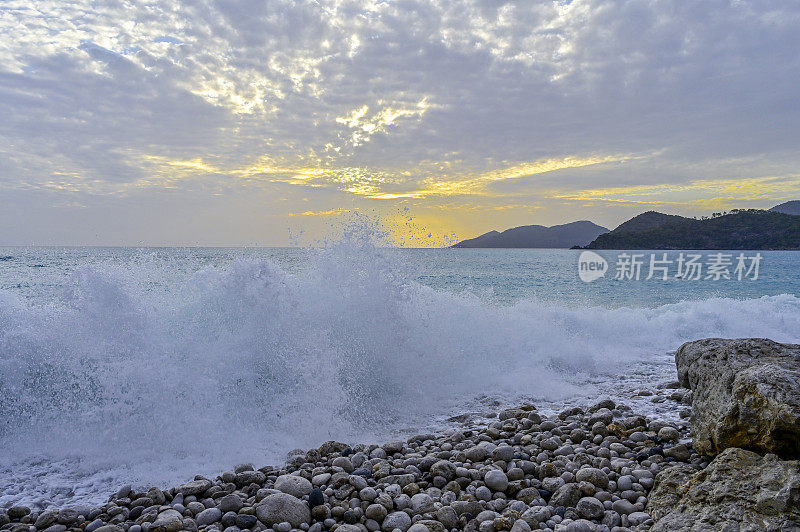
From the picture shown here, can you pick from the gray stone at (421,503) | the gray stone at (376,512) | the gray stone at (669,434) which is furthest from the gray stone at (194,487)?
the gray stone at (669,434)

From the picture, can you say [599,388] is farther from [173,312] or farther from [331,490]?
[173,312]

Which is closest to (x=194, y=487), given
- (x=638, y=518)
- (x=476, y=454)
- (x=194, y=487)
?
(x=194, y=487)

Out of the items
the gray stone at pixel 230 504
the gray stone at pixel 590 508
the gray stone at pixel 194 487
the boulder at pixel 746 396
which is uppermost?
the boulder at pixel 746 396

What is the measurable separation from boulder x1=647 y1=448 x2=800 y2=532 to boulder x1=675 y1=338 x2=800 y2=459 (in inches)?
8.7

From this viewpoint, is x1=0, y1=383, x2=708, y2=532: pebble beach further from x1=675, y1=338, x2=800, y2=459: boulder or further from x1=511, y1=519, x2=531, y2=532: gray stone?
x1=675, y1=338, x2=800, y2=459: boulder

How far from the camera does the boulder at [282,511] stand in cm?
331

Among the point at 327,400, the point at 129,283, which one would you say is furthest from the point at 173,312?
the point at 327,400

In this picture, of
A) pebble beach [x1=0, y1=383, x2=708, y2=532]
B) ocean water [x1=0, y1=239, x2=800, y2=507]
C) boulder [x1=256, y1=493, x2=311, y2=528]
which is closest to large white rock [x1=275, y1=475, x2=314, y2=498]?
pebble beach [x1=0, y1=383, x2=708, y2=532]

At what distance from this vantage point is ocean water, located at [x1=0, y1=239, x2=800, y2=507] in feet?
16.1

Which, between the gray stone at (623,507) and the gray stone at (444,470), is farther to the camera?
the gray stone at (444,470)

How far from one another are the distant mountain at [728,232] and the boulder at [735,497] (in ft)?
251

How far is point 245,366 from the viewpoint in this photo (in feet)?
20.7

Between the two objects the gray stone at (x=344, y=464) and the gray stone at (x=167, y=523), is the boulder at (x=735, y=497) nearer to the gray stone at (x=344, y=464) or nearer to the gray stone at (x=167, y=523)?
the gray stone at (x=344, y=464)

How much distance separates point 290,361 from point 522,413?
3.11 metres
